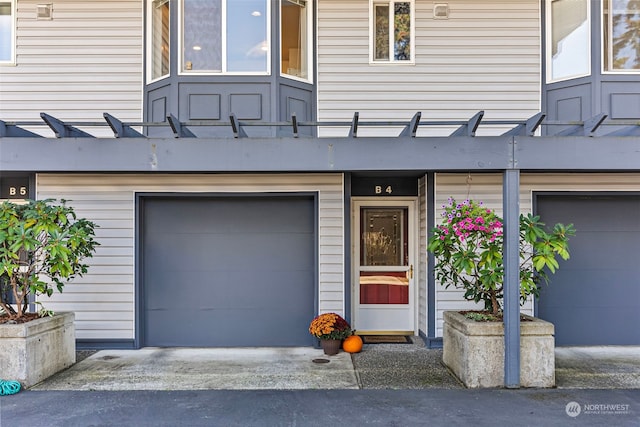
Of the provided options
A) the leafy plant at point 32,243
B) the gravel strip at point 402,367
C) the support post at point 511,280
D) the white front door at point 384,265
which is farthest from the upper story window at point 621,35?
the leafy plant at point 32,243

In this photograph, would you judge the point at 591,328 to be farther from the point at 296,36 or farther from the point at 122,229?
the point at 122,229

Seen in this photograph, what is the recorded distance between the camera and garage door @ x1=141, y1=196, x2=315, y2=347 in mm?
6328

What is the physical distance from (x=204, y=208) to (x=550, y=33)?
219 inches

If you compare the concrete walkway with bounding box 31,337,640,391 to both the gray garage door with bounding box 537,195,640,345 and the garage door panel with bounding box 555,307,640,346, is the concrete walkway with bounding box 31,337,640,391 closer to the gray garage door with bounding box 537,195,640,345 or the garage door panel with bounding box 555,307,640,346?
the garage door panel with bounding box 555,307,640,346

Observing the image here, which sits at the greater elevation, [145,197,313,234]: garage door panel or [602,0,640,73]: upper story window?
[602,0,640,73]: upper story window

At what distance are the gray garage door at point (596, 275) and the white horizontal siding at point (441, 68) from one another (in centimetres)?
159

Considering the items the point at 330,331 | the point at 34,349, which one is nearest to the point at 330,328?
the point at 330,331

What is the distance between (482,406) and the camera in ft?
13.6

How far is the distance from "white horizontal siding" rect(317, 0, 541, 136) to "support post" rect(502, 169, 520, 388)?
6.56 feet

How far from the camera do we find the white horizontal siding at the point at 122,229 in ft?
20.2

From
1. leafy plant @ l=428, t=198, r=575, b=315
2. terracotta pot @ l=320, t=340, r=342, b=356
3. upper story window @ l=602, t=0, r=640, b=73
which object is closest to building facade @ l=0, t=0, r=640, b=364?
upper story window @ l=602, t=0, r=640, b=73

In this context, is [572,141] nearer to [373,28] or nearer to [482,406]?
[482,406]

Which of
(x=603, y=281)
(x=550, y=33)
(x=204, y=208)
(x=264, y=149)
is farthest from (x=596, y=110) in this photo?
(x=204, y=208)

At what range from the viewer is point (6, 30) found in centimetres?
643
